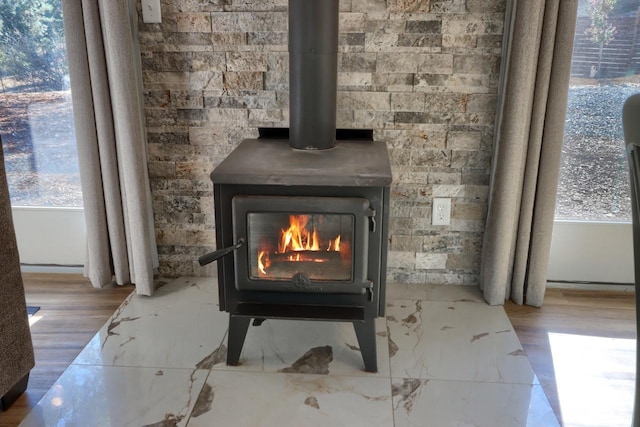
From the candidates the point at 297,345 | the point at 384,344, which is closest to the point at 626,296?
the point at 384,344

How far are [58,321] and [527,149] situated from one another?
1867mm

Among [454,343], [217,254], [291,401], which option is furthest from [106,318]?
[454,343]

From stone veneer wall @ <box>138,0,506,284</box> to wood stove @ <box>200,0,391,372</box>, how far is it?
359mm

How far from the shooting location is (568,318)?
2211 mm

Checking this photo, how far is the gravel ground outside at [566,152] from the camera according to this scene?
2.28m

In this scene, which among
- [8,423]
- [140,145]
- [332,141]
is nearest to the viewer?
[8,423]

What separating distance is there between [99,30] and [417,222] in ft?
4.68

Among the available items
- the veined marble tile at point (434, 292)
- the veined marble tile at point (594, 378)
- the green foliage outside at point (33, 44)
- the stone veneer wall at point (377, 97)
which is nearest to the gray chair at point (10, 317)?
the stone veneer wall at point (377, 97)

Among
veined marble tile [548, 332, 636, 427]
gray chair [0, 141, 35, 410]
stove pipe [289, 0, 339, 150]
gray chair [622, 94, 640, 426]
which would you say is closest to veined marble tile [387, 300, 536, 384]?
veined marble tile [548, 332, 636, 427]

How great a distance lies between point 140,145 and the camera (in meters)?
2.21

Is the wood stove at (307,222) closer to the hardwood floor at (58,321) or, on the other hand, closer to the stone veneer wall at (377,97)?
the stone veneer wall at (377,97)

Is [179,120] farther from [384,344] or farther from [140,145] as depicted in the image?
[384,344]

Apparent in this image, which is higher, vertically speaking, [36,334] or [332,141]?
[332,141]

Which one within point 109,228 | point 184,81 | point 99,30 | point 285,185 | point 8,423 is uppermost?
point 99,30
